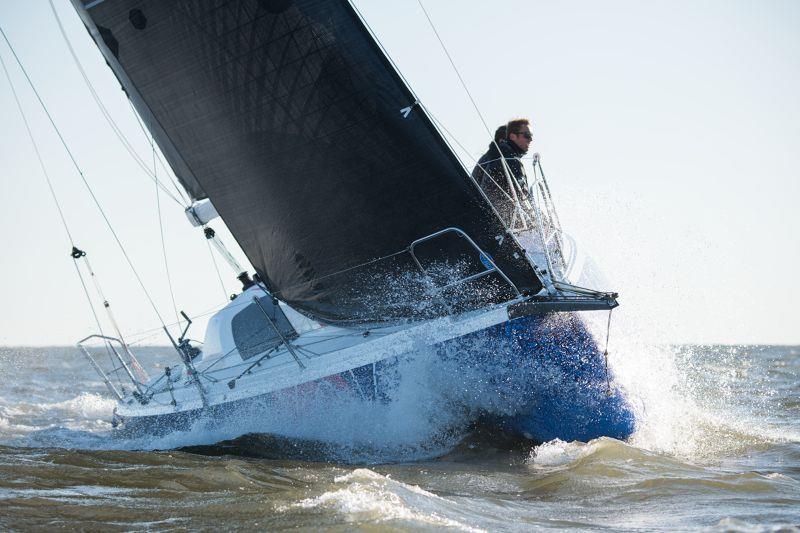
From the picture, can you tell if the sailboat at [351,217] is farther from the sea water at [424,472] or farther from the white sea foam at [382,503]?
the white sea foam at [382,503]

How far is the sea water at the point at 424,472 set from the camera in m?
3.83

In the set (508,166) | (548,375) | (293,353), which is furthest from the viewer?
(508,166)

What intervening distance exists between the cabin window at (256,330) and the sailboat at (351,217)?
23.7 inches

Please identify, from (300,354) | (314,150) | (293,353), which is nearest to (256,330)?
(300,354)

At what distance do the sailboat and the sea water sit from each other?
265 mm

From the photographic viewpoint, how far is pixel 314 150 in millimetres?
6258

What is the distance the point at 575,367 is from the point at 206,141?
11.7 feet

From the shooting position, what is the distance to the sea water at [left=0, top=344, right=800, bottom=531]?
3.83 metres

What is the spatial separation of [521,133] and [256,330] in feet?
10.7

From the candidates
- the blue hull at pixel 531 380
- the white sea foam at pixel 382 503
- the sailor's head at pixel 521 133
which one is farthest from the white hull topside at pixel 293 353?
the white sea foam at pixel 382 503

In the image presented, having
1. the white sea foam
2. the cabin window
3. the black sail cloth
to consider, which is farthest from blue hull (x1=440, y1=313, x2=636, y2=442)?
the cabin window

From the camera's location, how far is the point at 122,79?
8398 mm

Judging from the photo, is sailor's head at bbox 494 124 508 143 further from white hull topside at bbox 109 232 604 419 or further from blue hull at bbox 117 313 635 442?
blue hull at bbox 117 313 635 442

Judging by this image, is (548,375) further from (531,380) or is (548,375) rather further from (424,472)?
(424,472)
